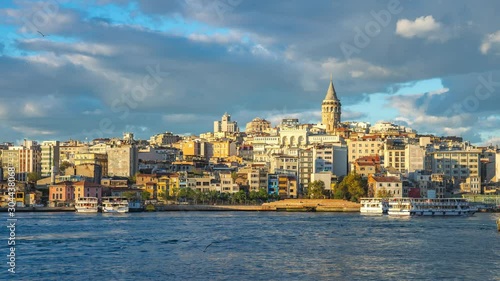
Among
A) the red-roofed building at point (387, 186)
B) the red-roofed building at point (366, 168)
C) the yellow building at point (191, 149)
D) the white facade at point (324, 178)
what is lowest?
the red-roofed building at point (387, 186)

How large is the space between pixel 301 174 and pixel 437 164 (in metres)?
13.2

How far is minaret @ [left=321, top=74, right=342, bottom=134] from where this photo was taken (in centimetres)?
11256

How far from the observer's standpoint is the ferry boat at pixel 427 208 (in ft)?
192

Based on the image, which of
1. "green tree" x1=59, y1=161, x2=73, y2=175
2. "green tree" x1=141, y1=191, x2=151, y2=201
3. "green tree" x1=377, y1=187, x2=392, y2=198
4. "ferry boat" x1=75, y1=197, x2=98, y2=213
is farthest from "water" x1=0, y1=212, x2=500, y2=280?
"green tree" x1=59, y1=161, x2=73, y2=175

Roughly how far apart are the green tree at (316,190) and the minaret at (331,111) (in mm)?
38722

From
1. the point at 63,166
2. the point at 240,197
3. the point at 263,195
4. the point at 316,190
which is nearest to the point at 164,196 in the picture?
the point at 240,197

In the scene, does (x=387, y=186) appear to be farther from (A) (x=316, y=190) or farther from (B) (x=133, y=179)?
(B) (x=133, y=179)

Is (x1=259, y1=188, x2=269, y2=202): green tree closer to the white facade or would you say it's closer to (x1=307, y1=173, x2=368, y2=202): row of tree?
(x1=307, y1=173, x2=368, y2=202): row of tree

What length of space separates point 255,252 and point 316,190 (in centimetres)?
4314

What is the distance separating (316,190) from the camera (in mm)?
72438

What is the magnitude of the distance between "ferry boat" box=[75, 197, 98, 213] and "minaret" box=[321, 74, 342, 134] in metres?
51.9

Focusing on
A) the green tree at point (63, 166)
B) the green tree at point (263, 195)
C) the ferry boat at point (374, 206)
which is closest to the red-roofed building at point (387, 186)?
the ferry boat at point (374, 206)

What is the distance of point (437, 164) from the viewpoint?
8375 cm

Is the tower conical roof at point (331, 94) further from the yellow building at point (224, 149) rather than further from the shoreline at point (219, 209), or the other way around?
the shoreline at point (219, 209)
